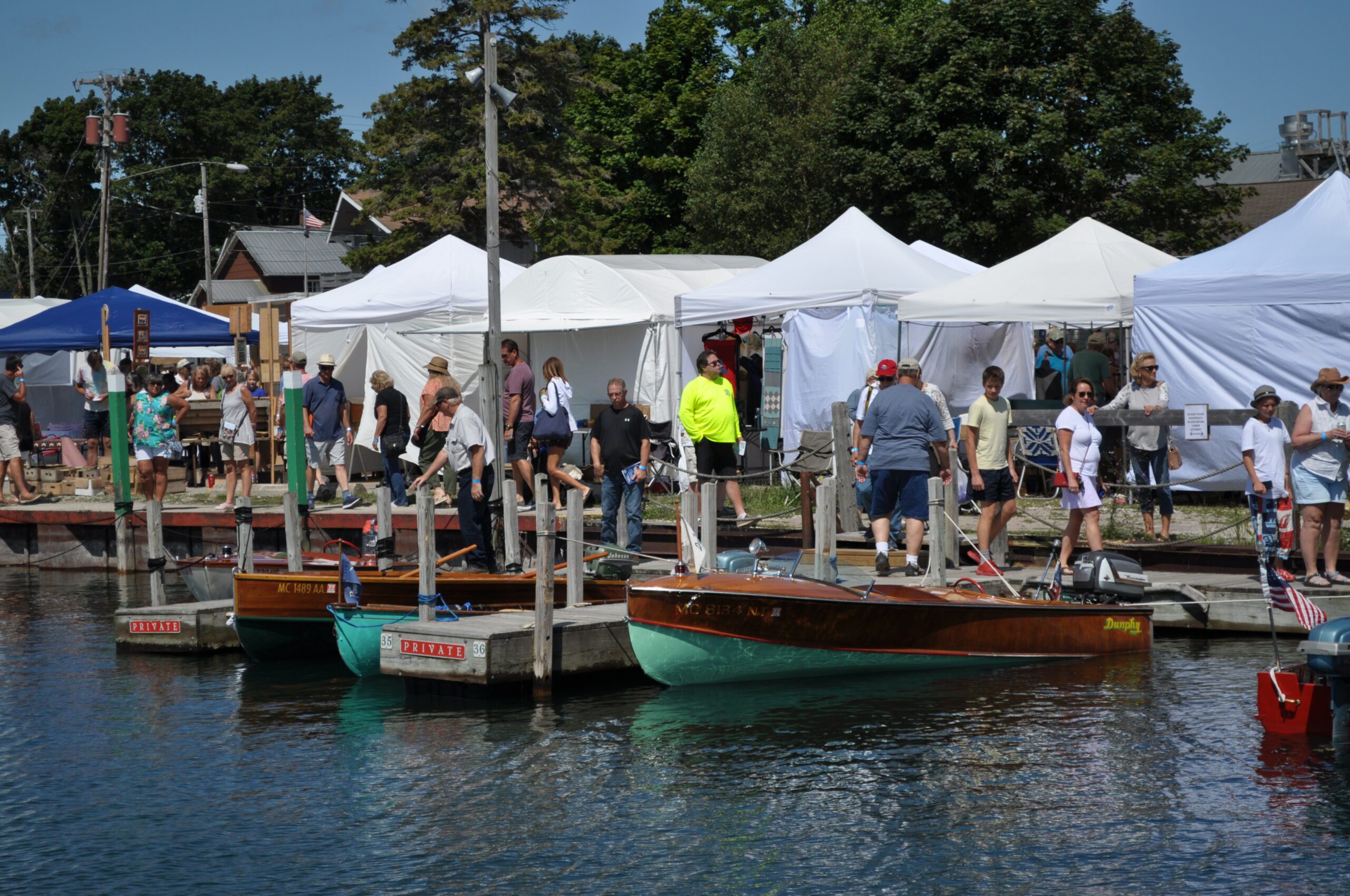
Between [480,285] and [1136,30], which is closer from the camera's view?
[480,285]

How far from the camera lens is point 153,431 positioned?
1794 cm

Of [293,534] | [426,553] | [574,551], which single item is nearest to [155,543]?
[293,534]

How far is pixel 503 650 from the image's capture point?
11.1 metres

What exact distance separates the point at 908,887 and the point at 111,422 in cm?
1191

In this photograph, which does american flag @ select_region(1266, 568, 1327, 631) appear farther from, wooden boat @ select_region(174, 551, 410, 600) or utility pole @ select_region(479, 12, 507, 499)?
wooden boat @ select_region(174, 551, 410, 600)

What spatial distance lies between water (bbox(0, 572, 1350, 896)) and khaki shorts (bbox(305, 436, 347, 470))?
6.71 meters

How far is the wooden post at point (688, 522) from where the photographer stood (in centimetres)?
1169

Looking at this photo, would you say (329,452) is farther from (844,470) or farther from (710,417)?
(844,470)

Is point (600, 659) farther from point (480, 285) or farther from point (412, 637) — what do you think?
point (480, 285)

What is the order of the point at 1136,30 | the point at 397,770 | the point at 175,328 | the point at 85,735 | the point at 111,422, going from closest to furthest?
the point at 397,770 < the point at 85,735 < the point at 111,422 < the point at 175,328 < the point at 1136,30

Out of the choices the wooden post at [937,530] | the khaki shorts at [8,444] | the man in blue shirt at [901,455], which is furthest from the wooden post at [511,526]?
the khaki shorts at [8,444]

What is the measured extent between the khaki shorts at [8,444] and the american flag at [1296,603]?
1630 cm

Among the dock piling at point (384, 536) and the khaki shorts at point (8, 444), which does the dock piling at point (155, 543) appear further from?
the khaki shorts at point (8, 444)

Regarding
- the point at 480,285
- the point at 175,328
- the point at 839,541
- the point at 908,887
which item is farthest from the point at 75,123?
the point at 908,887
